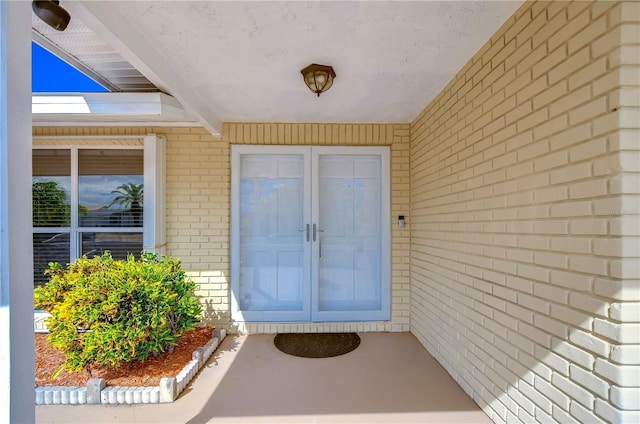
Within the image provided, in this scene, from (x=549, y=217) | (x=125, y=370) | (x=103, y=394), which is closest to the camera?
(x=549, y=217)

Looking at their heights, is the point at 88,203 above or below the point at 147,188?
below

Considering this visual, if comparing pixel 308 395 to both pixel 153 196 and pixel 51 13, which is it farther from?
pixel 51 13

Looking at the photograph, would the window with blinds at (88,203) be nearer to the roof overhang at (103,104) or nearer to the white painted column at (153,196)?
the white painted column at (153,196)

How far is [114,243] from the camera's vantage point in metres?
4.02

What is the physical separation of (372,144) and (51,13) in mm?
3256

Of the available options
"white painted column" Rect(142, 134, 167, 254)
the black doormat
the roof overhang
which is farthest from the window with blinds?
the black doormat

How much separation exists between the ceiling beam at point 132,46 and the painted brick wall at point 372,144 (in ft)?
3.13

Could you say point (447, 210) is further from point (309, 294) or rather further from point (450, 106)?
point (309, 294)

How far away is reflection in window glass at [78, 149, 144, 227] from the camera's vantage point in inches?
158

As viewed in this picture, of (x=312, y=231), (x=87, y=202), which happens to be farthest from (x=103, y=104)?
(x=312, y=231)

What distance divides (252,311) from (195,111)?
2519 millimetres

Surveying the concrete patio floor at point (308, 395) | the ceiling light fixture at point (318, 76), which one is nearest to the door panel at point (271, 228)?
the concrete patio floor at point (308, 395)

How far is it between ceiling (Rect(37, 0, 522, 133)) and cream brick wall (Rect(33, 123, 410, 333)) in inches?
30.1

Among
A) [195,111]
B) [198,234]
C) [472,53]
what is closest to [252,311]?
[198,234]
